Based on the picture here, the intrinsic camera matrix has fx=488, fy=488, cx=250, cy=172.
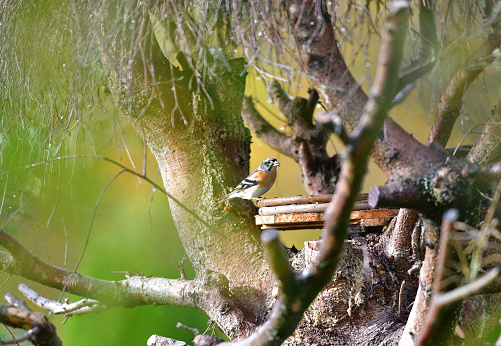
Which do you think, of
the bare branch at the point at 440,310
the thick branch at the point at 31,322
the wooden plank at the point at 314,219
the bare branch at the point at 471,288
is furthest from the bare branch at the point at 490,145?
the thick branch at the point at 31,322

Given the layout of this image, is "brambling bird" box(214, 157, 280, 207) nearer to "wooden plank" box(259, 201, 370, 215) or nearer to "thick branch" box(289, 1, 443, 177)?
"wooden plank" box(259, 201, 370, 215)

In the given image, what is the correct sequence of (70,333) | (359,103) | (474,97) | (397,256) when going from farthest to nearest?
1. (70,333)
2. (474,97)
3. (397,256)
4. (359,103)

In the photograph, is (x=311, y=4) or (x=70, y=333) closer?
(x=311, y=4)

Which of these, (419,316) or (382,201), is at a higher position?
(382,201)

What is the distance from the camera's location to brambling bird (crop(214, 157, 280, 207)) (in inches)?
42.4

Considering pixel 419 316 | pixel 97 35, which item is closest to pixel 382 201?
pixel 419 316

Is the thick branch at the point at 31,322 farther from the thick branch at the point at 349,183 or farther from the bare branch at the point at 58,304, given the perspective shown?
the bare branch at the point at 58,304

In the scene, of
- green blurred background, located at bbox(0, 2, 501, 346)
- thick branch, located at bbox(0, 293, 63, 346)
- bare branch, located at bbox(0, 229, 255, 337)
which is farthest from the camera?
green blurred background, located at bbox(0, 2, 501, 346)

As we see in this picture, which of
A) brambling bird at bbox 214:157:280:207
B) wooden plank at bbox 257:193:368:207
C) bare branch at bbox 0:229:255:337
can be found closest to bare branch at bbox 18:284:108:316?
bare branch at bbox 0:229:255:337

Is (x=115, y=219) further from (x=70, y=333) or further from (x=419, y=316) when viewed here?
(x=419, y=316)

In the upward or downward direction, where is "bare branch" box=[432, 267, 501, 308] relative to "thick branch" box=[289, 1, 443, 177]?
downward

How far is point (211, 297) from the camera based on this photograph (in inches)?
39.3

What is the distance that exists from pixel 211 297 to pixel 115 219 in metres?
0.94

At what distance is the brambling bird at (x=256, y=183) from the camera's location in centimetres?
108
